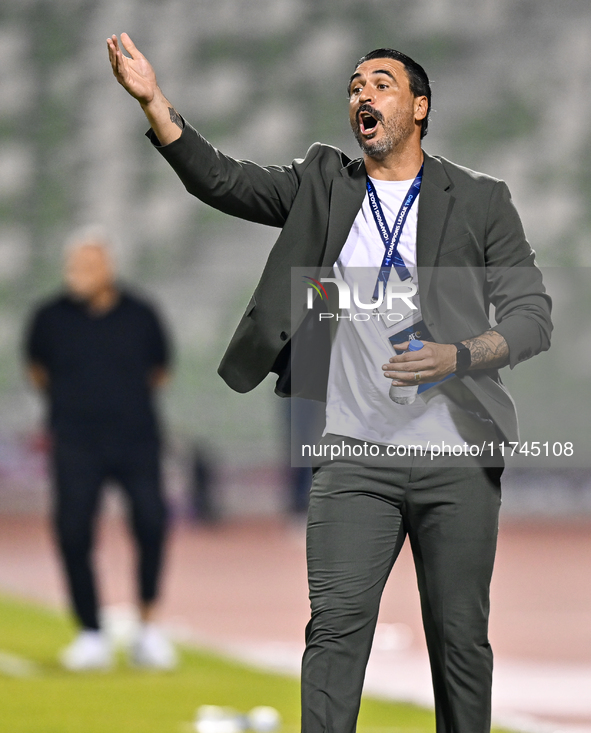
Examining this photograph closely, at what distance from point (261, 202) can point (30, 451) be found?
54.0 feet

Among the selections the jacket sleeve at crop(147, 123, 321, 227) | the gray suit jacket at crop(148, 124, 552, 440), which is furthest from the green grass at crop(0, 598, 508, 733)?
the jacket sleeve at crop(147, 123, 321, 227)

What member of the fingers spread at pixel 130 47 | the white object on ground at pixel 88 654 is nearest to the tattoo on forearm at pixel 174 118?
the fingers spread at pixel 130 47

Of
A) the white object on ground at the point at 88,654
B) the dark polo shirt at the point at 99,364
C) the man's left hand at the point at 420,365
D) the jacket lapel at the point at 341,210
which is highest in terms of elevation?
the dark polo shirt at the point at 99,364

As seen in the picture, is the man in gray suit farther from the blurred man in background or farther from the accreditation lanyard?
the blurred man in background

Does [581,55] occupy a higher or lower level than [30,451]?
higher

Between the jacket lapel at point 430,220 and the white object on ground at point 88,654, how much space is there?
385 centimetres

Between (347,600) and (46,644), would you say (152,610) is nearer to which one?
(46,644)

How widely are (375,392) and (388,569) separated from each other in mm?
482

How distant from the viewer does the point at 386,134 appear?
10.9 feet

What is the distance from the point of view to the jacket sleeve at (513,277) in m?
3.31

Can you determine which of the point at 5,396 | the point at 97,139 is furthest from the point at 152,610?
the point at 97,139

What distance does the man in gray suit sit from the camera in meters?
3.28

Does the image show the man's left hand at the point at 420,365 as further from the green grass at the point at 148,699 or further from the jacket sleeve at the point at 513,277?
the green grass at the point at 148,699

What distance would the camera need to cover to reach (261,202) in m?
3.38
